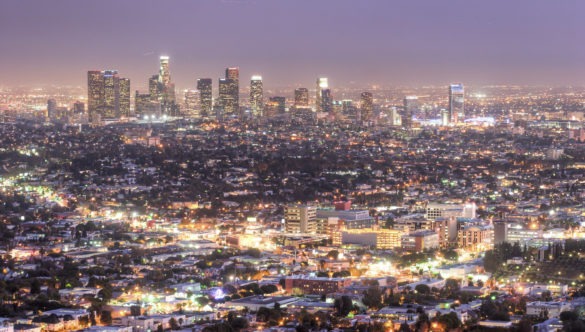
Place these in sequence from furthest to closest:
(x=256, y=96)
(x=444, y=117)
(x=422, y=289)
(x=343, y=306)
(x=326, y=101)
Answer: (x=444, y=117) < (x=326, y=101) < (x=256, y=96) < (x=422, y=289) < (x=343, y=306)

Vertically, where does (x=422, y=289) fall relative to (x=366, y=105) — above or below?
below

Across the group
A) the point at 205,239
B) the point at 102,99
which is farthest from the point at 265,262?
the point at 102,99

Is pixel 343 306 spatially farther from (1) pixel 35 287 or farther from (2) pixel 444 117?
(2) pixel 444 117

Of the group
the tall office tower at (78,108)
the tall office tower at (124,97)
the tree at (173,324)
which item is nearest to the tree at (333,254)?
the tree at (173,324)

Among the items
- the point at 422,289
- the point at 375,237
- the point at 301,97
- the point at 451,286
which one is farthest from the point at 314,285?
the point at 301,97

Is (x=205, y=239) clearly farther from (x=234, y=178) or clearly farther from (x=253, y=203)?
(x=234, y=178)

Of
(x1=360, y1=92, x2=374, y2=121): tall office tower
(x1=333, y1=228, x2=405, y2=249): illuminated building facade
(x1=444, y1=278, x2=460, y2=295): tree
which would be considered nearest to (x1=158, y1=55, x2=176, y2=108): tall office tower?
(x1=360, y1=92, x2=374, y2=121): tall office tower

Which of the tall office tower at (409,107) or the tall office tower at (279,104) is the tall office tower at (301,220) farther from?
the tall office tower at (409,107)
